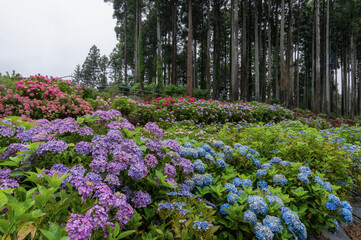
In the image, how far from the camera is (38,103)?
5672mm

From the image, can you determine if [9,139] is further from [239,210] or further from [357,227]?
[357,227]

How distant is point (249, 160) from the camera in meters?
2.88

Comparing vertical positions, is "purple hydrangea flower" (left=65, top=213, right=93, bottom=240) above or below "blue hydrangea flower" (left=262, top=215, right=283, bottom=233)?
above

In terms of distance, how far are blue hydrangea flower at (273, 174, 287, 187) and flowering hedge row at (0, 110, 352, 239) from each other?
1 centimetres

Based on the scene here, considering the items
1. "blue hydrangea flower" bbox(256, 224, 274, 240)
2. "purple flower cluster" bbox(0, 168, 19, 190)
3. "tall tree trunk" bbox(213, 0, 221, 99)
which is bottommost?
"blue hydrangea flower" bbox(256, 224, 274, 240)

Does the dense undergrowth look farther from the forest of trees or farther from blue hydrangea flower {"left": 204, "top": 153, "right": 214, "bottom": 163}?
the forest of trees

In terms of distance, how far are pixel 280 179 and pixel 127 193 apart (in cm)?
175

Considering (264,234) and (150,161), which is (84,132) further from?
(264,234)

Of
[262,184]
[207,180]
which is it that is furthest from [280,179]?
[207,180]

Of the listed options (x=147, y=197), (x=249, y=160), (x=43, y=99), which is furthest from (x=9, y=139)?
(x=43, y=99)

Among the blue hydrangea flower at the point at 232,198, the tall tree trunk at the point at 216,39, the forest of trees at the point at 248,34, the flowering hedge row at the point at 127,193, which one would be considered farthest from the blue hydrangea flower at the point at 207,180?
the tall tree trunk at the point at 216,39

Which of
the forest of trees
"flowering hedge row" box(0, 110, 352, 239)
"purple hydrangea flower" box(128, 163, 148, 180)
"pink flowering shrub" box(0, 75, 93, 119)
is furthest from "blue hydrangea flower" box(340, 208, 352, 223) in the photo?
the forest of trees

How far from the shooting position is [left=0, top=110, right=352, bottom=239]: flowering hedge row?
116 cm

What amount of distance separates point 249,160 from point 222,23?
995 inches
